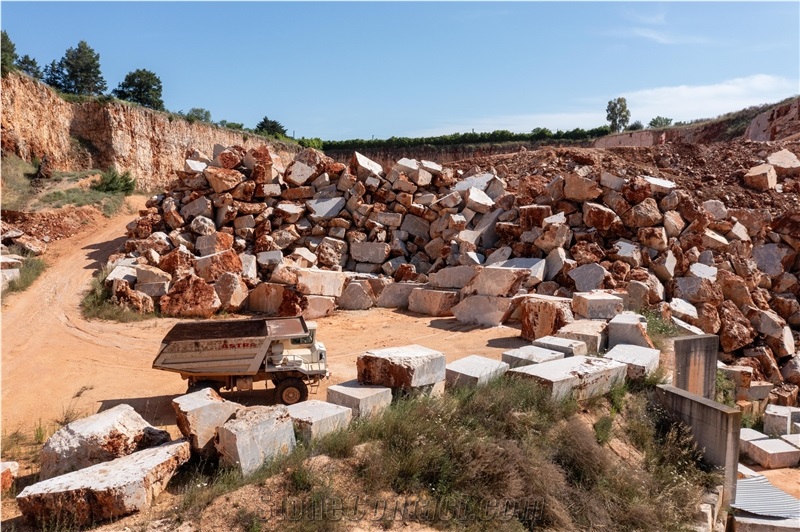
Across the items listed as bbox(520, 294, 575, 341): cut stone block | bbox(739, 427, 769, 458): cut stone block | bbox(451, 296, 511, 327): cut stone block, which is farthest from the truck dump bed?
bbox(739, 427, 769, 458): cut stone block

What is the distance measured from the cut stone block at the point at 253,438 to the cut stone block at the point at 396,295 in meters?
7.43

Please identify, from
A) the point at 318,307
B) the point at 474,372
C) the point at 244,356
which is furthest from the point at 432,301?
the point at 244,356

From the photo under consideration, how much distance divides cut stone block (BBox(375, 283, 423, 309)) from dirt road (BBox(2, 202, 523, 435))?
39 cm

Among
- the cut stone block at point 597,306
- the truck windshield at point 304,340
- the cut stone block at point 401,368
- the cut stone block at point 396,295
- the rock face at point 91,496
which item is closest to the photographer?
the rock face at point 91,496

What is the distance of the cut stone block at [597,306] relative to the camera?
9031 mm

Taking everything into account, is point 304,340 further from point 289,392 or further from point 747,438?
point 747,438

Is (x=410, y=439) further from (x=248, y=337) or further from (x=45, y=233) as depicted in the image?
(x=45, y=233)

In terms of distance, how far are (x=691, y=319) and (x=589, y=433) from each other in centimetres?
549

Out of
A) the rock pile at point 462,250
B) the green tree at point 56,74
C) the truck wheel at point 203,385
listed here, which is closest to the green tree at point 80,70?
the green tree at point 56,74

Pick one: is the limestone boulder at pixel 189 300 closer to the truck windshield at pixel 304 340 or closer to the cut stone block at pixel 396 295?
the cut stone block at pixel 396 295

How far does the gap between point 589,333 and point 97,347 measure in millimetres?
7842

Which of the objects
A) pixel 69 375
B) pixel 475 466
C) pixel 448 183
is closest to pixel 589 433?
pixel 475 466

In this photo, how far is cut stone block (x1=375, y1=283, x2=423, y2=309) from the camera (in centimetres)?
1227

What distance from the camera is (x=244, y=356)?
21.6 feet
